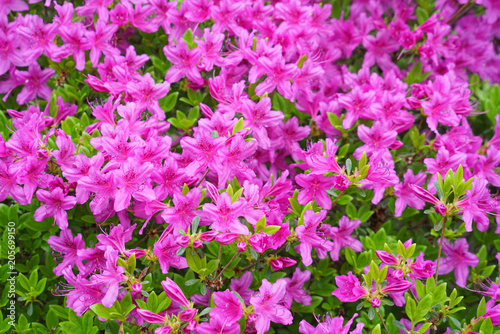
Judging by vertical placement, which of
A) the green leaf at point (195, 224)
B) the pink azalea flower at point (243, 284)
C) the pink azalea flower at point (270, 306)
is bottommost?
the pink azalea flower at point (243, 284)

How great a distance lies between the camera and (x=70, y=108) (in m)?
2.26

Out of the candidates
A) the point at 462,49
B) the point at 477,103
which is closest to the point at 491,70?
the point at 462,49

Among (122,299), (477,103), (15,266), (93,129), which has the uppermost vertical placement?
(477,103)

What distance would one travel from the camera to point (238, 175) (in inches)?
77.1

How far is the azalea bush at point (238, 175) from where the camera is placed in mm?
1771

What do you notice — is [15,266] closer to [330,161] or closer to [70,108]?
[70,108]

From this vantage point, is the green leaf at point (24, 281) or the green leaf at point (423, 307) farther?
the green leaf at point (24, 281)

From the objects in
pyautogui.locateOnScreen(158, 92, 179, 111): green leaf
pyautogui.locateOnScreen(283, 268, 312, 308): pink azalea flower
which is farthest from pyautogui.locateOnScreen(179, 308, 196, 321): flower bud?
pyautogui.locateOnScreen(158, 92, 179, 111): green leaf

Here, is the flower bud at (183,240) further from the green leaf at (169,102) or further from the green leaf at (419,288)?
the green leaf at (419,288)

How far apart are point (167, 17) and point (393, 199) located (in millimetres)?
1430

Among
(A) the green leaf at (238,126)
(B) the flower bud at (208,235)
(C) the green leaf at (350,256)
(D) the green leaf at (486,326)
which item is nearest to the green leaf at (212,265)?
(B) the flower bud at (208,235)

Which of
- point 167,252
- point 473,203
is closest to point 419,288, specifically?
point 473,203

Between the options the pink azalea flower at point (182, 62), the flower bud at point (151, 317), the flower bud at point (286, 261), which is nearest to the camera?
the flower bud at point (151, 317)

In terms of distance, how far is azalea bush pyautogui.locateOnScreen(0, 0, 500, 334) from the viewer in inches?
69.7
